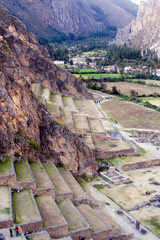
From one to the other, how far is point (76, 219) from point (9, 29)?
53.5 metres

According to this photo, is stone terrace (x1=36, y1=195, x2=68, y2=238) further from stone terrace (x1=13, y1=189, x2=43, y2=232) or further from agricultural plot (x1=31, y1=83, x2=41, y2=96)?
agricultural plot (x1=31, y1=83, x2=41, y2=96)

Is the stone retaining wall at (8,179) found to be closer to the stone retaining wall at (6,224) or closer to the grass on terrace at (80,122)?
the stone retaining wall at (6,224)

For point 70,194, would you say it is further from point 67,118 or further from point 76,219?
point 67,118

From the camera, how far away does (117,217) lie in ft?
93.3

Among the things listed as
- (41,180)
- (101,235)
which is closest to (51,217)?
(101,235)

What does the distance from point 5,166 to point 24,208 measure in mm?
4523

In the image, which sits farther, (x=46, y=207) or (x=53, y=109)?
(x=53, y=109)

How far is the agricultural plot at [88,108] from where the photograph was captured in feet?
205

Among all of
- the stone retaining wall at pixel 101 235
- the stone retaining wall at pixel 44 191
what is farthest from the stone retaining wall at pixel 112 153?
the stone retaining wall at pixel 101 235

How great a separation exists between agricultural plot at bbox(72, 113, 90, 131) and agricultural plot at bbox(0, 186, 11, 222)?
23.1m

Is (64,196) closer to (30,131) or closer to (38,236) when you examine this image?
(38,236)

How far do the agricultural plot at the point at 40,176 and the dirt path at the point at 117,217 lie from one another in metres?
5.76

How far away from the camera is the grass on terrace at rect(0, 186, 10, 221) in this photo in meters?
20.7

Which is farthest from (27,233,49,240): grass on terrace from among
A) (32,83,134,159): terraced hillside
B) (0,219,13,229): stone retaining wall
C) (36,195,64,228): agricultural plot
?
(32,83,134,159): terraced hillside
